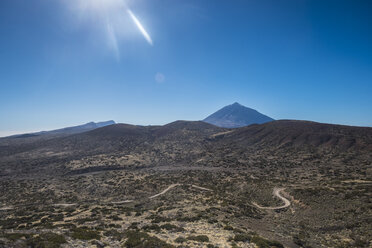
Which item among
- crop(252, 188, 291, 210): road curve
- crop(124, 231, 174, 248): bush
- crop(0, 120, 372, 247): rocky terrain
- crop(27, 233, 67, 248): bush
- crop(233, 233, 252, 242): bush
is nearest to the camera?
crop(27, 233, 67, 248): bush

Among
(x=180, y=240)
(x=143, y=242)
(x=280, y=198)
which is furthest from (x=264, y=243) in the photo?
(x=280, y=198)

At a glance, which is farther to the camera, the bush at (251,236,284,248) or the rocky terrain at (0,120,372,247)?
the rocky terrain at (0,120,372,247)

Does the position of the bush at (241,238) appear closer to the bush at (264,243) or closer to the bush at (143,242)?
the bush at (264,243)

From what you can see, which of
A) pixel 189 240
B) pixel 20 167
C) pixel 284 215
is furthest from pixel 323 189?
pixel 20 167

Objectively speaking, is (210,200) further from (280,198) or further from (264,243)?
(264,243)

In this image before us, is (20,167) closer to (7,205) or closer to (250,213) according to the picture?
(7,205)

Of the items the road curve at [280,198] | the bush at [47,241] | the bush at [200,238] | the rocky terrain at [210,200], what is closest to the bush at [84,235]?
the rocky terrain at [210,200]

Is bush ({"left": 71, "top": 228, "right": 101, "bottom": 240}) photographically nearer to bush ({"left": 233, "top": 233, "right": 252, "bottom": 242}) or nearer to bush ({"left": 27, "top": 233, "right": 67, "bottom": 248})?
bush ({"left": 27, "top": 233, "right": 67, "bottom": 248})

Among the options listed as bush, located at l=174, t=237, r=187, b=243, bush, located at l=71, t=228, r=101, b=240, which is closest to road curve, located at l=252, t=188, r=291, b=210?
bush, located at l=174, t=237, r=187, b=243
